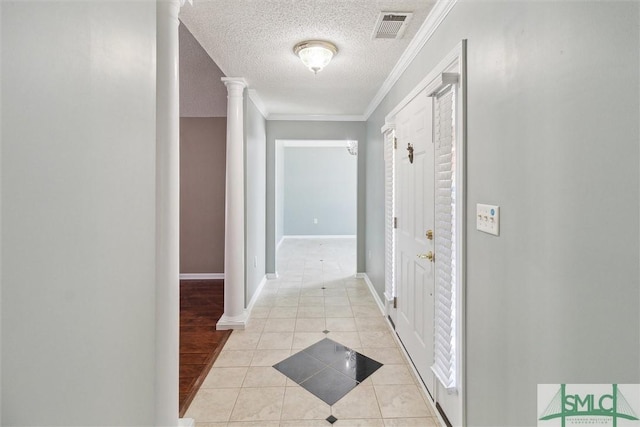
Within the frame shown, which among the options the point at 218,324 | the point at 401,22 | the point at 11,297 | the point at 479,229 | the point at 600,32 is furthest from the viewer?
the point at 218,324

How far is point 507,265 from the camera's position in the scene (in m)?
1.23

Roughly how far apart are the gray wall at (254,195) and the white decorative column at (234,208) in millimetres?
196

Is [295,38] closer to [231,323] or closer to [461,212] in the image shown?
[461,212]

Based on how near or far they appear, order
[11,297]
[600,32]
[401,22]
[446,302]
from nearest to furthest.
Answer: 1. [11,297]
2. [600,32]
3. [446,302]
4. [401,22]

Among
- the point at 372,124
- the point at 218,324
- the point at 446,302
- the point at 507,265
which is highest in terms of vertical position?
A: the point at 372,124

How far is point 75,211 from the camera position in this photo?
2.82 feet

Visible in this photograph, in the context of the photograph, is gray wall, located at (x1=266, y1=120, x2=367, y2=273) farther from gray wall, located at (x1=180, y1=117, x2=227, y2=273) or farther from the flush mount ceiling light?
the flush mount ceiling light

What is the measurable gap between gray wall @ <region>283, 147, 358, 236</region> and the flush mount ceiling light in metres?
6.52

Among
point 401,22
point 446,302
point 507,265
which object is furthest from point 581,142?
point 401,22

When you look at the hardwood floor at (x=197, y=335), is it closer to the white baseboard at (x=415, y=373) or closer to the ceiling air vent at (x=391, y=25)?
the white baseboard at (x=415, y=373)

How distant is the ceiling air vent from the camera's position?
195cm

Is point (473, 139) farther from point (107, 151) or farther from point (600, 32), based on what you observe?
point (107, 151)

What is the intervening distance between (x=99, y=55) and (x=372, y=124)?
3.66 metres

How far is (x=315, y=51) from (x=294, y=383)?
8.09 ft
